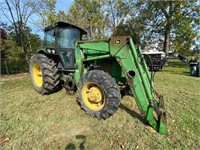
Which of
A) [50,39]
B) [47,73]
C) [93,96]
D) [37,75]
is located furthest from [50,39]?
[93,96]

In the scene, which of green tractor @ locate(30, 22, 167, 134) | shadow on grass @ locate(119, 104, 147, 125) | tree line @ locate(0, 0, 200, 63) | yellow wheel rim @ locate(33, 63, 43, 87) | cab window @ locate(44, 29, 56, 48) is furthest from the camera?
tree line @ locate(0, 0, 200, 63)

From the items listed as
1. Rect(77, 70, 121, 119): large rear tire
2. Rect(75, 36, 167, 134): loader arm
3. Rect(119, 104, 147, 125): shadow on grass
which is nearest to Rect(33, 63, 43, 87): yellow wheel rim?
Rect(77, 70, 121, 119): large rear tire

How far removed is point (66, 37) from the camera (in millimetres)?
4930

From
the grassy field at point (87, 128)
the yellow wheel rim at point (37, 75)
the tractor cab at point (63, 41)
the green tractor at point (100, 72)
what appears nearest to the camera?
the grassy field at point (87, 128)

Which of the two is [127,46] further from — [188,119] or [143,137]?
[188,119]

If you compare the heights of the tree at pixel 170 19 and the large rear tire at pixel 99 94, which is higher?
the tree at pixel 170 19

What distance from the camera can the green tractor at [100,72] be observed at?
9.21 feet

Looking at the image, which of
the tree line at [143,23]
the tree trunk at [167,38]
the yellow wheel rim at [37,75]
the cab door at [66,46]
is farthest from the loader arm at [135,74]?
the tree trunk at [167,38]

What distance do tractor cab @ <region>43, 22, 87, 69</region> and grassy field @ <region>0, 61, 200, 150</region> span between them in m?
1.42

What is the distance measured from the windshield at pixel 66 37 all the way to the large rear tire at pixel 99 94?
195cm

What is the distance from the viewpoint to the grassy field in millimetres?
2500

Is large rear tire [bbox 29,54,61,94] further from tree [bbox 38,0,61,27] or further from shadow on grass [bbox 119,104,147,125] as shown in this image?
tree [bbox 38,0,61,27]

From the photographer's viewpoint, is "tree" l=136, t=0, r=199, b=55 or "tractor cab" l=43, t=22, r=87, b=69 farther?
"tree" l=136, t=0, r=199, b=55

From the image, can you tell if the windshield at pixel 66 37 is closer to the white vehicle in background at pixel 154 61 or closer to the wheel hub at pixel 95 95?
the wheel hub at pixel 95 95
